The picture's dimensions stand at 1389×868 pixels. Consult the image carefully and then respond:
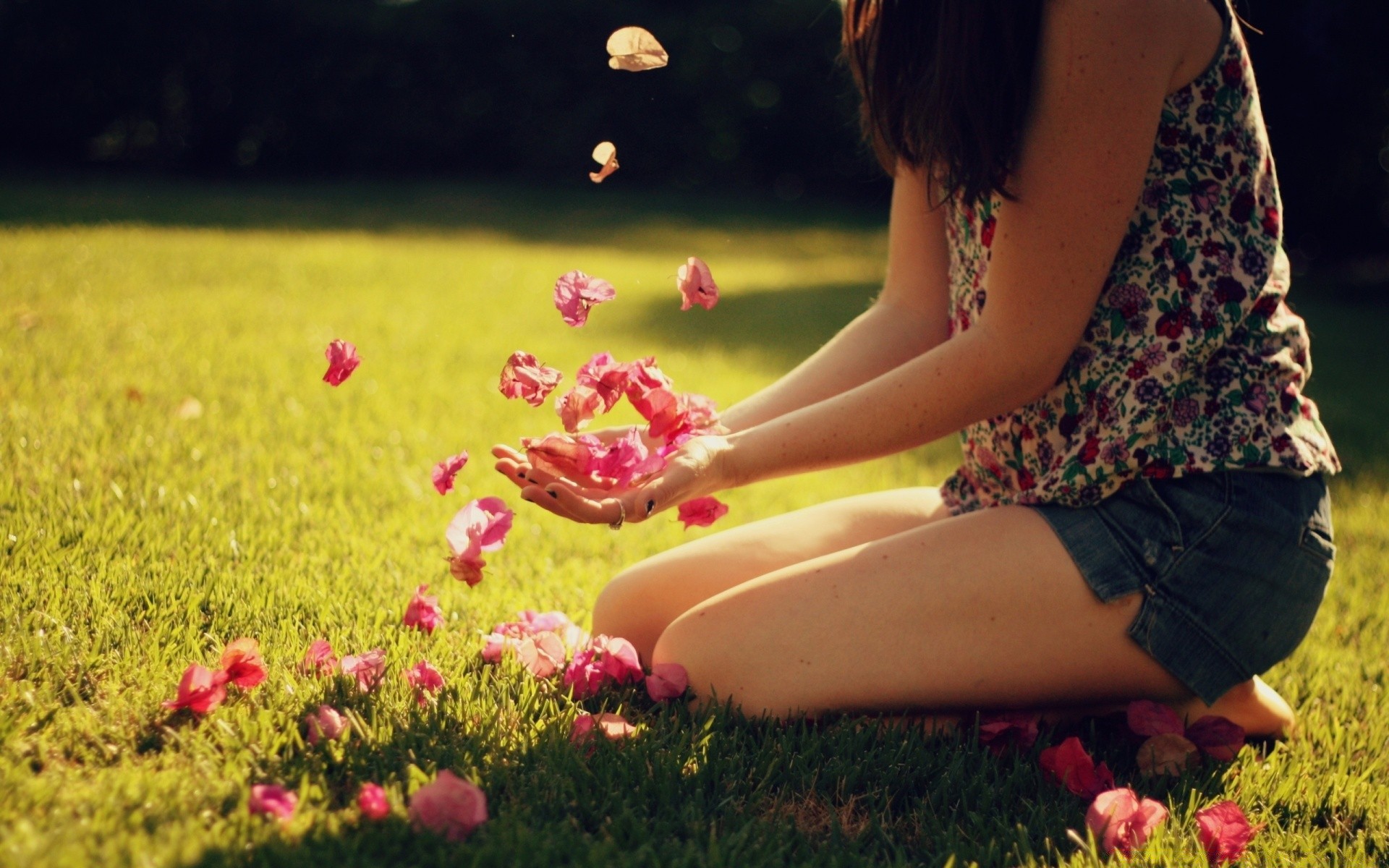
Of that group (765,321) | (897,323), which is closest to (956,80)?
(897,323)

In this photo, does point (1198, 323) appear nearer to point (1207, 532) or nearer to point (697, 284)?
point (1207, 532)

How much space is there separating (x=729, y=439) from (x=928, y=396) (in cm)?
31

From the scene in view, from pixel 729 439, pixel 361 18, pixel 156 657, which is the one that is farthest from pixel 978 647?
pixel 361 18

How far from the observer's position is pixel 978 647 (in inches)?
66.2

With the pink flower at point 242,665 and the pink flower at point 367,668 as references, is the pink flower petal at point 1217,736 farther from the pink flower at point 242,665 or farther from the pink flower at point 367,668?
the pink flower at point 242,665

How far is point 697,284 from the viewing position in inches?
65.2

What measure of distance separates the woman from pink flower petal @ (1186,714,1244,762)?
1.6 inches

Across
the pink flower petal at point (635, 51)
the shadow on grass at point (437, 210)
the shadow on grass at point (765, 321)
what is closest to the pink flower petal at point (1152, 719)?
the pink flower petal at point (635, 51)

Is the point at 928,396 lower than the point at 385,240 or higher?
higher

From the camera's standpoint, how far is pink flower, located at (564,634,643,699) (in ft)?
5.97

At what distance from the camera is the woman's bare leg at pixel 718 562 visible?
6.52 feet

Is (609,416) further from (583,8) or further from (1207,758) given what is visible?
(583,8)

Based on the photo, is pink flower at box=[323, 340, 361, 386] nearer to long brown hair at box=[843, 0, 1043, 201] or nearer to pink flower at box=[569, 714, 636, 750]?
pink flower at box=[569, 714, 636, 750]

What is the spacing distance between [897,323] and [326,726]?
1188 mm
